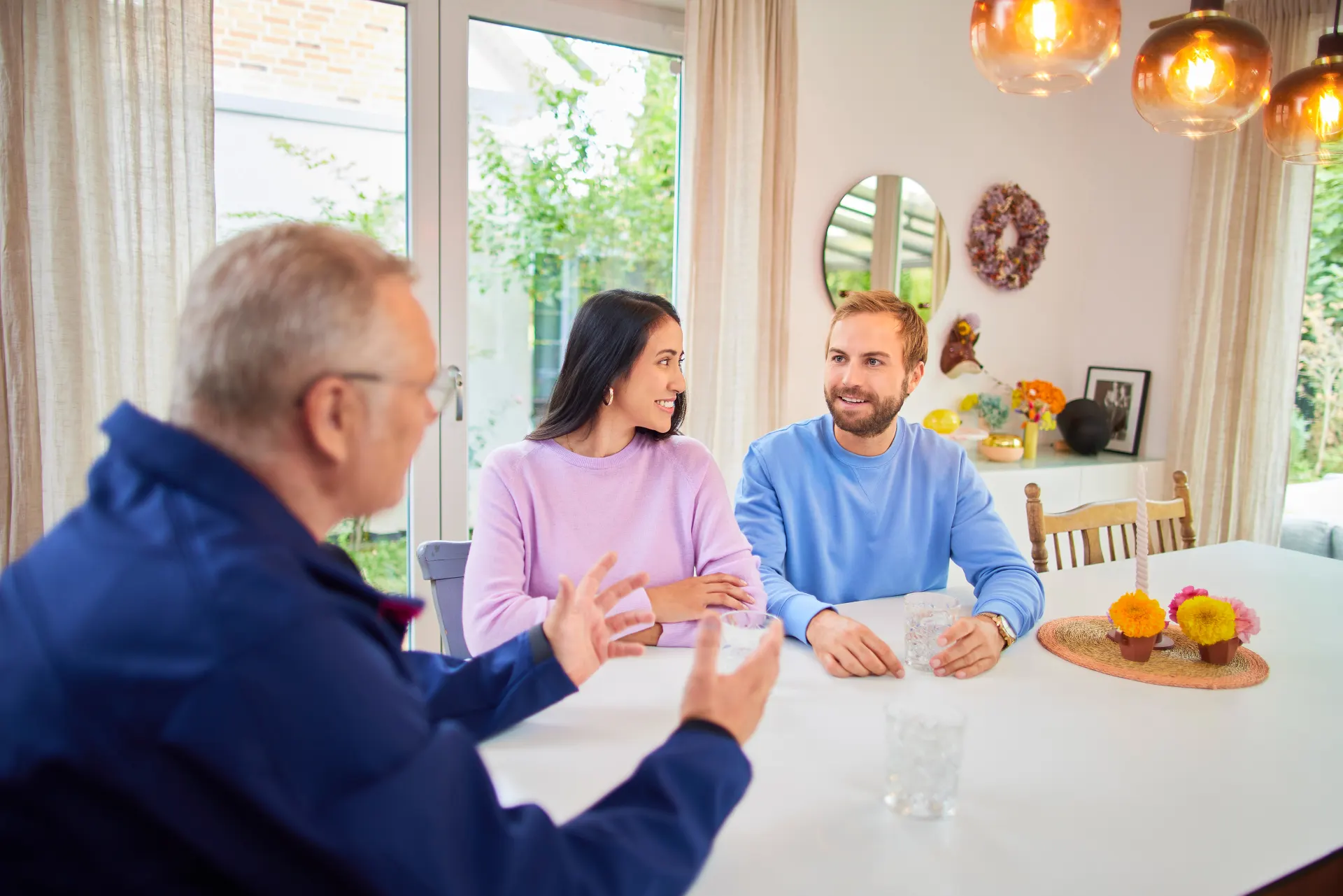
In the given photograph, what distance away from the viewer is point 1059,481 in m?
3.81

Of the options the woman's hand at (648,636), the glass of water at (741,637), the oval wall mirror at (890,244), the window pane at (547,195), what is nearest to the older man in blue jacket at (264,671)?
the glass of water at (741,637)

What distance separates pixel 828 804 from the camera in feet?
3.41

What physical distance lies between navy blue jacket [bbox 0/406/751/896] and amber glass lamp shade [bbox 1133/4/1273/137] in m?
1.57

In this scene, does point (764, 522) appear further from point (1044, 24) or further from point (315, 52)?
point (315, 52)

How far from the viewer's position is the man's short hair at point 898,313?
2.16 meters

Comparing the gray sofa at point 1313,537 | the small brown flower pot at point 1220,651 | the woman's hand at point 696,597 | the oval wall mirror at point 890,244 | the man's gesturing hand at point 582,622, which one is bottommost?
the gray sofa at point 1313,537

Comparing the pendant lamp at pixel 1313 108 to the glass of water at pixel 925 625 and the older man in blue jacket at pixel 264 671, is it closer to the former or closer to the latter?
the glass of water at pixel 925 625

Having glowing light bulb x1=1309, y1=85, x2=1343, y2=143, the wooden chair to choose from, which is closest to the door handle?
the wooden chair

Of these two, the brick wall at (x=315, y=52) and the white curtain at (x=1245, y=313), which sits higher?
the brick wall at (x=315, y=52)

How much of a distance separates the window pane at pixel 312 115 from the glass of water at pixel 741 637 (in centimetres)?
190

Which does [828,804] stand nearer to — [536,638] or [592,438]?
[536,638]

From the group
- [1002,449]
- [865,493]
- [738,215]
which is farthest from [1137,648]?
[1002,449]

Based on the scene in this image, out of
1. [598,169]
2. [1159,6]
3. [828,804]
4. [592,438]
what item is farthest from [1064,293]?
[828,804]

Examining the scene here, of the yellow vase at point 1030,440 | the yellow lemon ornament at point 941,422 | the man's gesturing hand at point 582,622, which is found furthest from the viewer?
the yellow vase at point 1030,440
